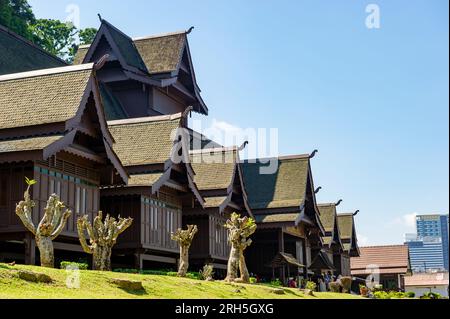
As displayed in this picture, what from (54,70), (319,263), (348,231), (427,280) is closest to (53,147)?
(54,70)

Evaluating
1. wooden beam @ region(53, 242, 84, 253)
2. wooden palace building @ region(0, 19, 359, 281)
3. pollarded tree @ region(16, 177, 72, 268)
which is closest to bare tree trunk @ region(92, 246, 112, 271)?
wooden palace building @ region(0, 19, 359, 281)

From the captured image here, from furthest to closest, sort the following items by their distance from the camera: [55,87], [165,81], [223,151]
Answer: [165,81] → [223,151] → [55,87]

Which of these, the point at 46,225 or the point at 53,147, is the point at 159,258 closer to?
the point at 53,147

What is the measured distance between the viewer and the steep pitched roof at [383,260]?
81188 mm

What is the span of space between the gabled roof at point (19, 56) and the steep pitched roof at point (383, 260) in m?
47.5

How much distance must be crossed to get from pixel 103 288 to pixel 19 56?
78.1ft

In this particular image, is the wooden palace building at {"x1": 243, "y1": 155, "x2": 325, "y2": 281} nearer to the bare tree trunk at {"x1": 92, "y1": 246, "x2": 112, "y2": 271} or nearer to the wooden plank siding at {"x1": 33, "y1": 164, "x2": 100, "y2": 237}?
the wooden plank siding at {"x1": 33, "y1": 164, "x2": 100, "y2": 237}

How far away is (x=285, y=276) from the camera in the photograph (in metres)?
54.0

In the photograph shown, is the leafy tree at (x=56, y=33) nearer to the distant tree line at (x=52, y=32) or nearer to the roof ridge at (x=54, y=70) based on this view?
the distant tree line at (x=52, y=32)

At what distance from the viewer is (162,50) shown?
171ft
